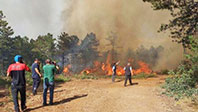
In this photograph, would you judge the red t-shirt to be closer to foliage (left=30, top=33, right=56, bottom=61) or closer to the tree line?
the tree line

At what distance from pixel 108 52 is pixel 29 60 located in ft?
81.0

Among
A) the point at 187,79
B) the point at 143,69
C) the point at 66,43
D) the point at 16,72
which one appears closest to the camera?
the point at 16,72

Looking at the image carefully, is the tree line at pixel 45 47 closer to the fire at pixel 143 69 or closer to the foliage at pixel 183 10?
the fire at pixel 143 69

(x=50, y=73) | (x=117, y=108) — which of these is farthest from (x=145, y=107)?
(x=50, y=73)

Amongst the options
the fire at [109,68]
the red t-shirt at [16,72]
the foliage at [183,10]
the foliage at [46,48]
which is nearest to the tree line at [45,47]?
the foliage at [46,48]

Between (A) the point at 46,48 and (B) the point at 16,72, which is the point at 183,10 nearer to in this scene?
(B) the point at 16,72

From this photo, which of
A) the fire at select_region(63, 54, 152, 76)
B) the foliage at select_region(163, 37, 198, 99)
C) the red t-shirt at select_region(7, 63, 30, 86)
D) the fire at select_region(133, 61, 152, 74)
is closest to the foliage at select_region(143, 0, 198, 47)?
the foliage at select_region(163, 37, 198, 99)

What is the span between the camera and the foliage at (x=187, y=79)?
1031 centimetres

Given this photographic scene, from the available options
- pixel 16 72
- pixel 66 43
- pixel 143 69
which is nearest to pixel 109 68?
pixel 143 69

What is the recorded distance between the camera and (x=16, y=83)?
22.3 ft

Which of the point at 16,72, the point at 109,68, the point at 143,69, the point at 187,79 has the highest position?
the point at 109,68

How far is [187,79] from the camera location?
1166 cm

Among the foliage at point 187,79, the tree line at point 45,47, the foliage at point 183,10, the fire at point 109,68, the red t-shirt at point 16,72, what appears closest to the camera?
the red t-shirt at point 16,72

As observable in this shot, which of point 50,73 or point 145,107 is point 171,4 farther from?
point 50,73
